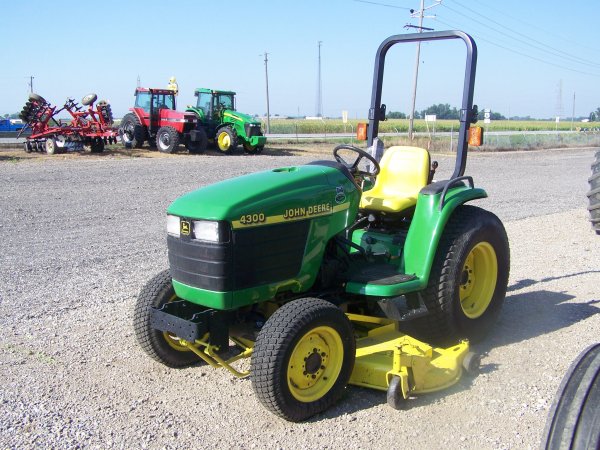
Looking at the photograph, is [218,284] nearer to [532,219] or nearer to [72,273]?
[72,273]

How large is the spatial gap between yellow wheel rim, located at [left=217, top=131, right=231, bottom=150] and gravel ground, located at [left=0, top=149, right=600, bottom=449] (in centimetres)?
1336

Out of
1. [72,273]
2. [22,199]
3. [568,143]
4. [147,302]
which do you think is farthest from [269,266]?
[568,143]

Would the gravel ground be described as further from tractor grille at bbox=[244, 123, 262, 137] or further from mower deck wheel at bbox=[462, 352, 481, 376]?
tractor grille at bbox=[244, 123, 262, 137]

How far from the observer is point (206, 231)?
3.59 metres

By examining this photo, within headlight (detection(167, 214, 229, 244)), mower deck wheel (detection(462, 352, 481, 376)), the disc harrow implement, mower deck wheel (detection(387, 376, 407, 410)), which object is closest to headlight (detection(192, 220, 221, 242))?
headlight (detection(167, 214, 229, 244))

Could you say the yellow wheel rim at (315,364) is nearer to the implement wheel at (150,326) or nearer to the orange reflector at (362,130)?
the implement wheel at (150,326)

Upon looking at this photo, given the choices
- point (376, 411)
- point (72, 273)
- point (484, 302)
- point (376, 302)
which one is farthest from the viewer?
point (72, 273)

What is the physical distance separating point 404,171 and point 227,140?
60.3 ft

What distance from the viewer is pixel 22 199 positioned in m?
11.6

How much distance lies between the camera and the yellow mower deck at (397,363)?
3766mm

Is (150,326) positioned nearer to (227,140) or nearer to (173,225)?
(173,225)

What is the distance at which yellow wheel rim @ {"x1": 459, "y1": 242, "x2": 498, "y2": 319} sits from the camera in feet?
15.7

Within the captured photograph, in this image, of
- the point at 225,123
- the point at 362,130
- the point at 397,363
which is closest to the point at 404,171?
the point at 362,130

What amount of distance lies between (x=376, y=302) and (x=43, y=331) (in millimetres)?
2565
